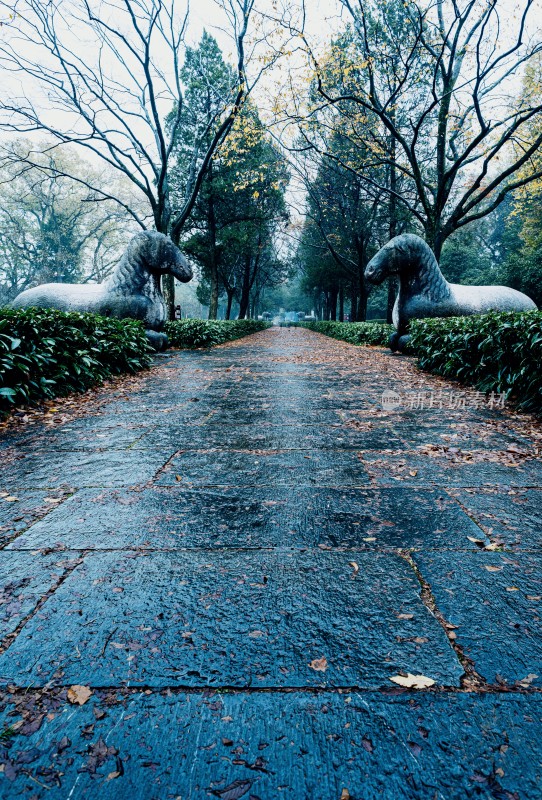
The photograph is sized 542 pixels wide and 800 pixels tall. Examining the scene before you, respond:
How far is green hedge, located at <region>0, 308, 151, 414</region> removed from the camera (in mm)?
4109

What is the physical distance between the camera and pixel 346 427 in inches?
139

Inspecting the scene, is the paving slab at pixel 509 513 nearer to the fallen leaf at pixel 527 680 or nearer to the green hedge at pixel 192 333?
the fallen leaf at pixel 527 680

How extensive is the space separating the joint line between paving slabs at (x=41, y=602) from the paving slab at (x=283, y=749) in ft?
1.04

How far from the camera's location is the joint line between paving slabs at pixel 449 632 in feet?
3.41

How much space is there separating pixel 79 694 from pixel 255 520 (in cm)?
98

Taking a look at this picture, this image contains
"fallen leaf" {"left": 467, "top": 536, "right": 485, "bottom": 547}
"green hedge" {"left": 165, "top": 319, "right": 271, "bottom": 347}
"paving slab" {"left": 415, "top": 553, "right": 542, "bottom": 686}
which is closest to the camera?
"paving slab" {"left": 415, "top": 553, "right": 542, "bottom": 686}

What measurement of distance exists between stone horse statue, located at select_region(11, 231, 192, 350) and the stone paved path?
607 centimetres

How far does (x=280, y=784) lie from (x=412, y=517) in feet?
4.20

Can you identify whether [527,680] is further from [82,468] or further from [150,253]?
[150,253]

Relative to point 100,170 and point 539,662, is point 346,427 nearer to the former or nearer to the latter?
point 539,662

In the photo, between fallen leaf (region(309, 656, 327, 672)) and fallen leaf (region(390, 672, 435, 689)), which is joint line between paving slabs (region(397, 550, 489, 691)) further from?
fallen leaf (region(309, 656, 327, 672))

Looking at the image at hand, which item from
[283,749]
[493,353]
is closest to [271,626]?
[283,749]

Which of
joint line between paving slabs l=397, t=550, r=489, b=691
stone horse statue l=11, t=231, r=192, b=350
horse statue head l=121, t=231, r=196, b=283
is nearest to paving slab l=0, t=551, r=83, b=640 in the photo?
joint line between paving slabs l=397, t=550, r=489, b=691

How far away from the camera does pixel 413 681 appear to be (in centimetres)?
104
